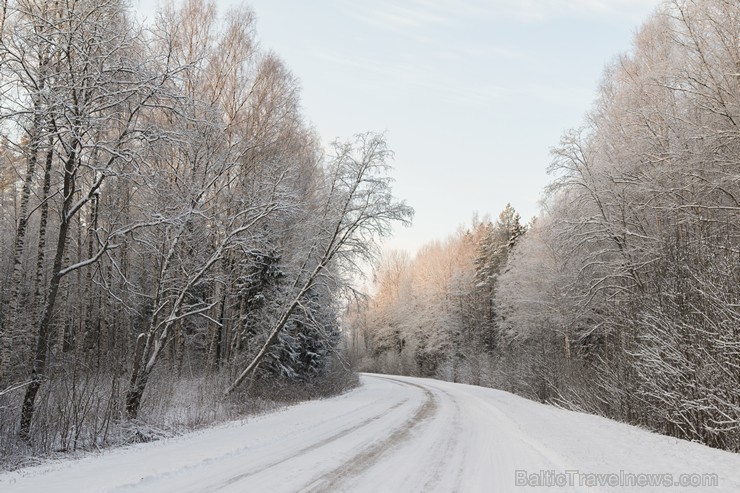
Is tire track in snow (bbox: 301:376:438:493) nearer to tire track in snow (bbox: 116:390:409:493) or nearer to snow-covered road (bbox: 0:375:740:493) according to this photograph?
snow-covered road (bbox: 0:375:740:493)

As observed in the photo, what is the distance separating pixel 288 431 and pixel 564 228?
42.4ft

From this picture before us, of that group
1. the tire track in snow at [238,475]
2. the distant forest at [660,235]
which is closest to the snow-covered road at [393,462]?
the tire track in snow at [238,475]

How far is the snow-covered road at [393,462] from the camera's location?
575 cm

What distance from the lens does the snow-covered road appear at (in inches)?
226

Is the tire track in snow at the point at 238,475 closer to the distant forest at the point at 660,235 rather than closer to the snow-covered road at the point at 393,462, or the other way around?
the snow-covered road at the point at 393,462

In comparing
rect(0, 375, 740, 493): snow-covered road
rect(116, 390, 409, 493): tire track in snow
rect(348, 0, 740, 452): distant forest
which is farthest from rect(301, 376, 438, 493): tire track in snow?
rect(348, 0, 740, 452): distant forest

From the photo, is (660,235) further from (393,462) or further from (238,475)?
(238,475)

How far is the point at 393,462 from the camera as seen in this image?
7.04 meters

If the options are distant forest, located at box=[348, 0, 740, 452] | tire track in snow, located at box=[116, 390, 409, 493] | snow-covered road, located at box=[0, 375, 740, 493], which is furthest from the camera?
distant forest, located at box=[348, 0, 740, 452]

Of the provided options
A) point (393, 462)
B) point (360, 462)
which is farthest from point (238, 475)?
point (393, 462)

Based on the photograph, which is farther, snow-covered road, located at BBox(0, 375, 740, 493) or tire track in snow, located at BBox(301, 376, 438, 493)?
snow-covered road, located at BBox(0, 375, 740, 493)

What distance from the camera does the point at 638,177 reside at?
13.9m

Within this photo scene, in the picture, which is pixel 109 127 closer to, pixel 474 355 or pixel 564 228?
pixel 564 228

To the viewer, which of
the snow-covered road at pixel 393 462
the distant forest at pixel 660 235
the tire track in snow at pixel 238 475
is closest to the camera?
the tire track in snow at pixel 238 475
